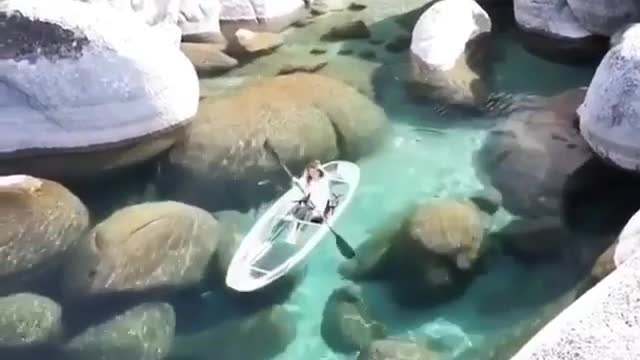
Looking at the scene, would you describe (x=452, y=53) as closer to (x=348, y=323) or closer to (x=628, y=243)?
(x=628, y=243)

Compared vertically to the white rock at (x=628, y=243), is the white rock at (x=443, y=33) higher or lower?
lower

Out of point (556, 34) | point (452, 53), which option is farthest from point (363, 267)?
point (556, 34)

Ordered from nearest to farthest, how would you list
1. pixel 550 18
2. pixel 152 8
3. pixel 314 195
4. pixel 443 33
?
pixel 314 195 < pixel 152 8 < pixel 443 33 < pixel 550 18

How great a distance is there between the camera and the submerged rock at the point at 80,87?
23.3ft

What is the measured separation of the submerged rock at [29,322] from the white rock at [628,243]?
120 inches

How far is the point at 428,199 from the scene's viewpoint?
6.75 meters

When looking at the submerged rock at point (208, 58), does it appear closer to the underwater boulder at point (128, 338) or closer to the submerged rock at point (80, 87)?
the submerged rock at point (80, 87)

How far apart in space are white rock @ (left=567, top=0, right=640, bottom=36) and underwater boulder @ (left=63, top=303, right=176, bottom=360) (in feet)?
15.1

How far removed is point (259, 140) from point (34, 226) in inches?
64.4

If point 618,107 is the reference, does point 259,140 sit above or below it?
below

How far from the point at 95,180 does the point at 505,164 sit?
9.28ft

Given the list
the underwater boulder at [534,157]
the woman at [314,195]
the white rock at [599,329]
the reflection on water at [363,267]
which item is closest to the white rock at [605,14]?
the underwater boulder at [534,157]

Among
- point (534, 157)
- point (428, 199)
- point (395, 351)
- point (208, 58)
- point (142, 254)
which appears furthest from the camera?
point (208, 58)

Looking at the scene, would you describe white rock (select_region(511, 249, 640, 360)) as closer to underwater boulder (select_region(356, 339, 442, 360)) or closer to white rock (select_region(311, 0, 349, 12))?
underwater boulder (select_region(356, 339, 442, 360))
